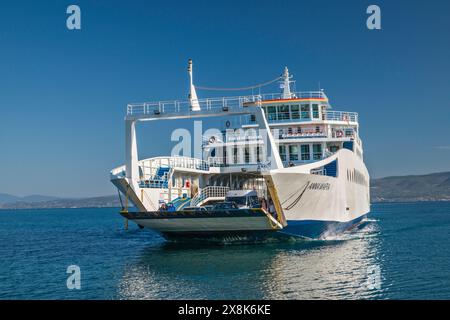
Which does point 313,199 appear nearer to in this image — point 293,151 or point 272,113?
point 293,151

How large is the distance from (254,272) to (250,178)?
14.5 metres

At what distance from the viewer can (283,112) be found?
3544 cm

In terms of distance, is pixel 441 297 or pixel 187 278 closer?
pixel 441 297

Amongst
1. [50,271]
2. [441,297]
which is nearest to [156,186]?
[50,271]

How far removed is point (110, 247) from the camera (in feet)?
103

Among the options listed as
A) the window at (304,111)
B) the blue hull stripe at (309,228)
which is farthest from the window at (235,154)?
the blue hull stripe at (309,228)

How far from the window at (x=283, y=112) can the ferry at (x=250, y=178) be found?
72 millimetres

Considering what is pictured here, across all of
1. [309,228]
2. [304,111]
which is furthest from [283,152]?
[309,228]

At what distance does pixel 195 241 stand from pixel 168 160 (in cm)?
542

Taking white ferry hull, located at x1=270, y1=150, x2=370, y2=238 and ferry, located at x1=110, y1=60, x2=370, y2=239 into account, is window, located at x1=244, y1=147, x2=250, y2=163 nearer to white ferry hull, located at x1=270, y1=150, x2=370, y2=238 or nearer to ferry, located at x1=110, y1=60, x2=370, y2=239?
ferry, located at x1=110, y1=60, x2=370, y2=239

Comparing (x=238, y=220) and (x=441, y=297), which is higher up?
(x=238, y=220)
